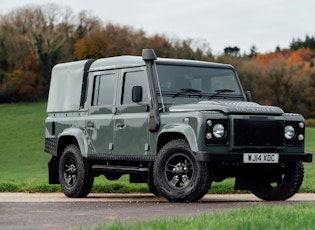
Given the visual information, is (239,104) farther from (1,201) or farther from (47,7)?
(47,7)

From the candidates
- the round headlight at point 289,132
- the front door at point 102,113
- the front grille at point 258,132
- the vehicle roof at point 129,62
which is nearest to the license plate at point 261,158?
the front grille at point 258,132

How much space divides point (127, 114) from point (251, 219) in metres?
5.91

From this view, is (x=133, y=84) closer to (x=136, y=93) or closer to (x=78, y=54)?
(x=136, y=93)

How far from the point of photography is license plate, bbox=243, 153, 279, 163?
39.9 ft

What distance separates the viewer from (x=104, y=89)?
47.3 feet


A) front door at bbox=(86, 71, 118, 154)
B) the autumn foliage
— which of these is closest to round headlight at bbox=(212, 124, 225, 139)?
front door at bbox=(86, 71, 118, 154)

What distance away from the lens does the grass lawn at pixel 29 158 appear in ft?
55.9

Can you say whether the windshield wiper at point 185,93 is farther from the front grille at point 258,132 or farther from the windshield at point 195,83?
the front grille at point 258,132

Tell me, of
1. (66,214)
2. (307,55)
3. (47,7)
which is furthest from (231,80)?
(307,55)

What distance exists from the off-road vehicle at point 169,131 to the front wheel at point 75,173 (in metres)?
0.02

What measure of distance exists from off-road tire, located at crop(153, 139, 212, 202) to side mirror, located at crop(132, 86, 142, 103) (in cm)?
101

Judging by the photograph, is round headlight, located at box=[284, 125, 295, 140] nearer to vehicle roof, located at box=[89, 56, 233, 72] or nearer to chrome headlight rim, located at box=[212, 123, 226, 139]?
chrome headlight rim, located at box=[212, 123, 226, 139]

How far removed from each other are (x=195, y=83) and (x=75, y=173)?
9.65ft

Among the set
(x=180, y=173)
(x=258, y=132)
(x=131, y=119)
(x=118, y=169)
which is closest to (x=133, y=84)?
(x=131, y=119)
